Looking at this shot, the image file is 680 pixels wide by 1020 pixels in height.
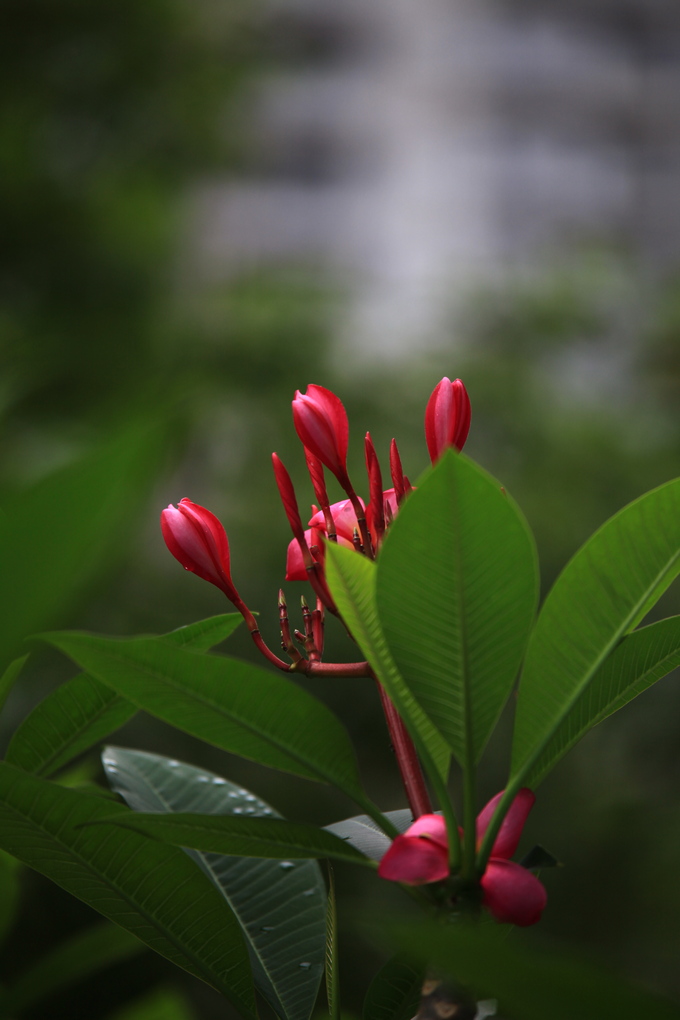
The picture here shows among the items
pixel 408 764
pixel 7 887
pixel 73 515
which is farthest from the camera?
pixel 7 887

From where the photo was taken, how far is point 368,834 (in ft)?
0.83

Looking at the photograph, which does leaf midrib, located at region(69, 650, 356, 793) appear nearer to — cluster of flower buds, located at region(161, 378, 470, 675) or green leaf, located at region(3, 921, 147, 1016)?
cluster of flower buds, located at region(161, 378, 470, 675)

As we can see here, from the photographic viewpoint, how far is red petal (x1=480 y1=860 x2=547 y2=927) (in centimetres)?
19

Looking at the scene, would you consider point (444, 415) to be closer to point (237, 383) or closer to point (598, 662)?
point (598, 662)

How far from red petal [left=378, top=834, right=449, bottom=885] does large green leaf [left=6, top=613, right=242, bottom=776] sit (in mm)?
94

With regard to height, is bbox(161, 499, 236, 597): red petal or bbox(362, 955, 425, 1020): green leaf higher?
bbox(161, 499, 236, 597): red petal

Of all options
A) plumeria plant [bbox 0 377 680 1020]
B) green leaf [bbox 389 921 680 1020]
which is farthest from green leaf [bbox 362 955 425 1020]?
green leaf [bbox 389 921 680 1020]

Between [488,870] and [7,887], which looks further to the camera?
[7,887]

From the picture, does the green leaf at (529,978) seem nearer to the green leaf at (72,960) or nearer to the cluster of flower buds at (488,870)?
the cluster of flower buds at (488,870)

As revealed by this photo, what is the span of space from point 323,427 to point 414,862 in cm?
15

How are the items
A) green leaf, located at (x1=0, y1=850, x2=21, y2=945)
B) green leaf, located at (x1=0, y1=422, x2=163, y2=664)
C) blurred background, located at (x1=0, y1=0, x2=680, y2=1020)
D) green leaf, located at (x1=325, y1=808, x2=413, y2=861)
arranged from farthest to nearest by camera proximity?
blurred background, located at (x1=0, y1=0, x2=680, y2=1020) < green leaf, located at (x1=0, y1=850, x2=21, y2=945) < green leaf, located at (x1=325, y1=808, x2=413, y2=861) < green leaf, located at (x1=0, y1=422, x2=163, y2=664)

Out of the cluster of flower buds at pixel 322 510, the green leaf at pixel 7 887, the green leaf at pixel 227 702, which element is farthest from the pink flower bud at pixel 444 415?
the green leaf at pixel 7 887

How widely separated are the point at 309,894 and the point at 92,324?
7.66 feet

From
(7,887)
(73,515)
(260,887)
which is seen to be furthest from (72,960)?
(73,515)
